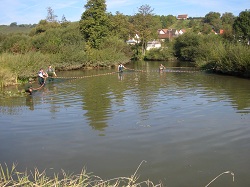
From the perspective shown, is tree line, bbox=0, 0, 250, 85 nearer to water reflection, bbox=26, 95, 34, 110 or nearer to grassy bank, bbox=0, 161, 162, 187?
water reflection, bbox=26, 95, 34, 110

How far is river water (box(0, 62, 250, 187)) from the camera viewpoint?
7.83m

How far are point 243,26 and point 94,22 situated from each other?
1169 inches

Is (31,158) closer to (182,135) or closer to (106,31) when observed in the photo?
(182,135)

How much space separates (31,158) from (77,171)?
5.60ft

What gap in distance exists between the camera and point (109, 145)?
9539 mm

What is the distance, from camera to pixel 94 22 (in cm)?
5525

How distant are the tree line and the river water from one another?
11.3 m

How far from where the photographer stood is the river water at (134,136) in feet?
25.7

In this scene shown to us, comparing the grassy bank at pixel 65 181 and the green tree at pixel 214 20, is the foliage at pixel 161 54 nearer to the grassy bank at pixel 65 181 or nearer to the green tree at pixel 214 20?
the grassy bank at pixel 65 181

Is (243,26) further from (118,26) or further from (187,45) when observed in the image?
(118,26)

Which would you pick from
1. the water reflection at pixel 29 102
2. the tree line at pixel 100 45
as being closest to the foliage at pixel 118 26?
the tree line at pixel 100 45

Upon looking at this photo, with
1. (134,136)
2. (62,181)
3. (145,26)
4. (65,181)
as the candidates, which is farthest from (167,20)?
(65,181)

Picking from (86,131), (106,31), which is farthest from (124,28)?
(86,131)

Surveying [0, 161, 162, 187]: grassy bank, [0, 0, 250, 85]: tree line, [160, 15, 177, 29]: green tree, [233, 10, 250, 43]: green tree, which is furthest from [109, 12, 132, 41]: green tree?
[160, 15, 177, 29]: green tree
